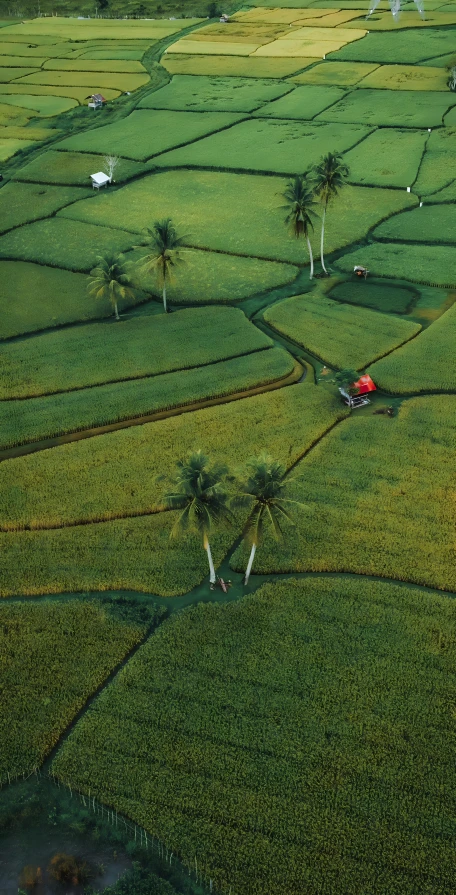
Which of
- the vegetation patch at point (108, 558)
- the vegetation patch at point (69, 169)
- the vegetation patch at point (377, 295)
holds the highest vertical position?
the vegetation patch at point (69, 169)

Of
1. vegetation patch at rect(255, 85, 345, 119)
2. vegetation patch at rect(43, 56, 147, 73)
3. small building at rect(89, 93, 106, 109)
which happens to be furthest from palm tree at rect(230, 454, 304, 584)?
vegetation patch at rect(43, 56, 147, 73)

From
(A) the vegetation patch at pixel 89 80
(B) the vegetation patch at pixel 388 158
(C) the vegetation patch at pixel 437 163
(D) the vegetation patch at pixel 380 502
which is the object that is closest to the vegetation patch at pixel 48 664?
(D) the vegetation patch at pixel 380 502

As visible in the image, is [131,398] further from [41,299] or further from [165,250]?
[41,299]

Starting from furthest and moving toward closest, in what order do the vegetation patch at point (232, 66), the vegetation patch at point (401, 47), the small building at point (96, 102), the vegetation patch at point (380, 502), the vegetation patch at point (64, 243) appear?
the vegetation patch at point (232, 66)
the vegetation patch at point (401, 47)
the small building at point (96, 102)
the vegetation patch at point (64, 243)
the vegetation patch at point (380, 502)

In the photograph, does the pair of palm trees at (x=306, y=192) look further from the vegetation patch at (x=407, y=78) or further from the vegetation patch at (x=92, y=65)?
the vegetation patch at (x=92, y=65)

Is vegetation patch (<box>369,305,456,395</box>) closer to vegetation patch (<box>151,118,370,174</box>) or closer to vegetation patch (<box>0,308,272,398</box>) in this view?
vegetation patch (<box>0,308,272,398</box>)

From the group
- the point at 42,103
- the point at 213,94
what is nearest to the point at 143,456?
the point at 213,94

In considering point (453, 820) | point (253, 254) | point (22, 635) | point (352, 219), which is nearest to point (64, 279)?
point (253, 254)
